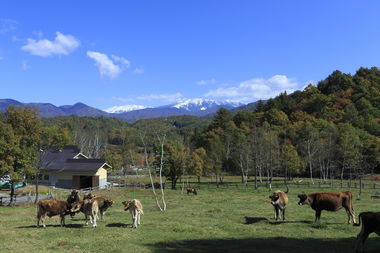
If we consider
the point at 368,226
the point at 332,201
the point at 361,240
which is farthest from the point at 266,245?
the point at 332,201

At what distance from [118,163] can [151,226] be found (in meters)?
74.5

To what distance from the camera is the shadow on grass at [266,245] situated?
12586mm

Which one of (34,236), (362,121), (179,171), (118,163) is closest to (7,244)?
(34,236)

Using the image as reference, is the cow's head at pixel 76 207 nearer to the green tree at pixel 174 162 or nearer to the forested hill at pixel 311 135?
the green tree at pixel 174 162

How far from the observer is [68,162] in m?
59.9

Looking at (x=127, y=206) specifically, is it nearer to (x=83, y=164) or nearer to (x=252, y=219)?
(x=252, y=219)

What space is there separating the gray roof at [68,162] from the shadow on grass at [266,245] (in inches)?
1831

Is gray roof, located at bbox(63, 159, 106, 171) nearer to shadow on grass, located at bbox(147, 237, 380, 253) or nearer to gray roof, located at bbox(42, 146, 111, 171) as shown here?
gray roof, located at bbox(42, 146, 111, 171)

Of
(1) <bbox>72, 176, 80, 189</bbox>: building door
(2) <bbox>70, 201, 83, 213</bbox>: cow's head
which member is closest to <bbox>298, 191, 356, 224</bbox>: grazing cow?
(2) <bbox>70, 201, 83, 213</bbox>: cow's head

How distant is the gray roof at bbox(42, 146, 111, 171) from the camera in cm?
5803

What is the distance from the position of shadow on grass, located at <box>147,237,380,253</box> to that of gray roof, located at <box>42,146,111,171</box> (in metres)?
46.5

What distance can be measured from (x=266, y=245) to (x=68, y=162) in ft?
173

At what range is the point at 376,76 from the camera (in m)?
114

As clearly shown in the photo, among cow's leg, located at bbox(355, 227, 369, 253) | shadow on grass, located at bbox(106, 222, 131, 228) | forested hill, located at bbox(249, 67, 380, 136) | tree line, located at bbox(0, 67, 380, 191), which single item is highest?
forested hill, located at bbox(249, 67, 380, 136)
